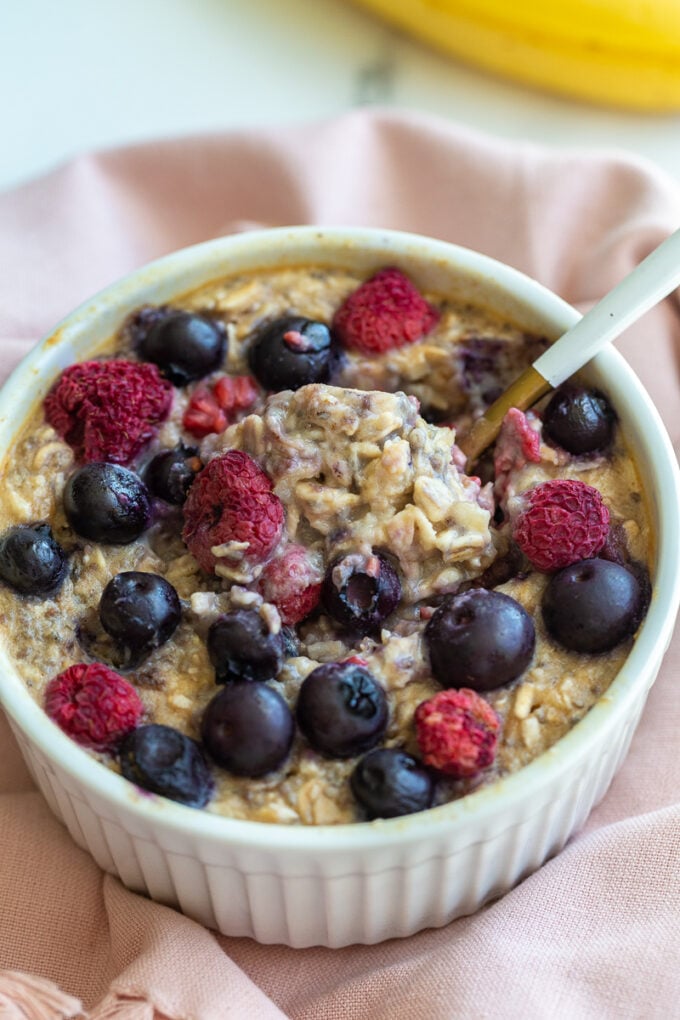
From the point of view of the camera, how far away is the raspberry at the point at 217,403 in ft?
7.07

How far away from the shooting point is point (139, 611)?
1888mm

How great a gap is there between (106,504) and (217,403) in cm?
30

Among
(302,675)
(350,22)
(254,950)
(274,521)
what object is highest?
(350,22)

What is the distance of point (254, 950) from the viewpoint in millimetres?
2033

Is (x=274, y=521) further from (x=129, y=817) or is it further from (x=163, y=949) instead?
(x=163, y=949)

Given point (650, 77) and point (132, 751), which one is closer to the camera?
point (132, 751)

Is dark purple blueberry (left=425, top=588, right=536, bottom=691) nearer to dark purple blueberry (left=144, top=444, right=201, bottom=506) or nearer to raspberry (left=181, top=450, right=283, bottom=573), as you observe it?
raspberry (left=181, top=450, right=283, bottom=573)

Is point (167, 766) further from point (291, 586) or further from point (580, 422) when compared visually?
point (580, 422)

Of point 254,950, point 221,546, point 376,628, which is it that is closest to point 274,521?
point 221,546

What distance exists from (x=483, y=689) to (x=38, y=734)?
0.61 meters

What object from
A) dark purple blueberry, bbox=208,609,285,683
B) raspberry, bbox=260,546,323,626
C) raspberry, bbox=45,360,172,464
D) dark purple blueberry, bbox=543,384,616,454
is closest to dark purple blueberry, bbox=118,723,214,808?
dark purple blueberry, bbox=208,609,285,683

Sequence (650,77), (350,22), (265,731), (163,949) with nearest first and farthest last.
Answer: (265,731)
(163,949)
(650,77)
(350,22)

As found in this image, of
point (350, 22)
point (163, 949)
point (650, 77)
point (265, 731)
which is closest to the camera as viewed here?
point (265, 731)

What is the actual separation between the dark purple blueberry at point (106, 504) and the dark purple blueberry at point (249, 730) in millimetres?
336
